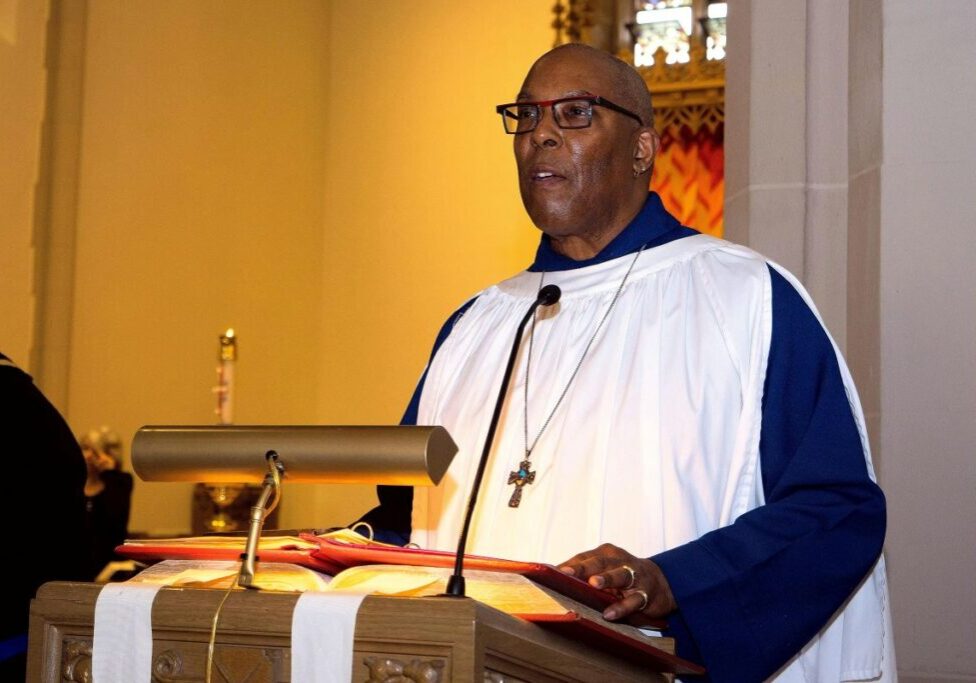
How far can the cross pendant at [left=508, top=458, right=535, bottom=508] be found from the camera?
3.04 meters

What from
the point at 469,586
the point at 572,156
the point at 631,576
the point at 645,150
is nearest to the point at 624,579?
the point at 631,576

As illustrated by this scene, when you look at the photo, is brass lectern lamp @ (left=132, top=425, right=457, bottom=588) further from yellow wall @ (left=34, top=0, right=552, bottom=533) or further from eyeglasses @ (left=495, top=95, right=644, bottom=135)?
yellow wall @ (left=34, top=0, right=552, bottom=533)

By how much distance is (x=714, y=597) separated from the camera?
2480 millimetres

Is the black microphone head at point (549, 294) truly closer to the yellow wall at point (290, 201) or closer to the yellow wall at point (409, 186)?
the yellow wall at point (290, 201)

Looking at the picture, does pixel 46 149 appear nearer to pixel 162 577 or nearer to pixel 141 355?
pixel 141 355

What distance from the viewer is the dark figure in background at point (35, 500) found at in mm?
3979

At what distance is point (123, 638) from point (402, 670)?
436mm

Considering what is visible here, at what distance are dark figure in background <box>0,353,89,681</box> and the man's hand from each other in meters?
2.15

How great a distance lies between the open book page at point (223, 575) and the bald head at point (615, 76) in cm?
153

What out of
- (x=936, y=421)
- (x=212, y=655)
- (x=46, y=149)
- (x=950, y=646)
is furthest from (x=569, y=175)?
(x=46, y=149)

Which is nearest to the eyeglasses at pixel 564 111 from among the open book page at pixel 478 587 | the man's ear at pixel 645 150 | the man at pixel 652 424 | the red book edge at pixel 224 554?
the man at pixel 652 424

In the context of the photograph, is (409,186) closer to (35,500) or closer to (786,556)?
(35,500)

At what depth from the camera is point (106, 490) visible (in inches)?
337

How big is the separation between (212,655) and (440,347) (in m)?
1.82
